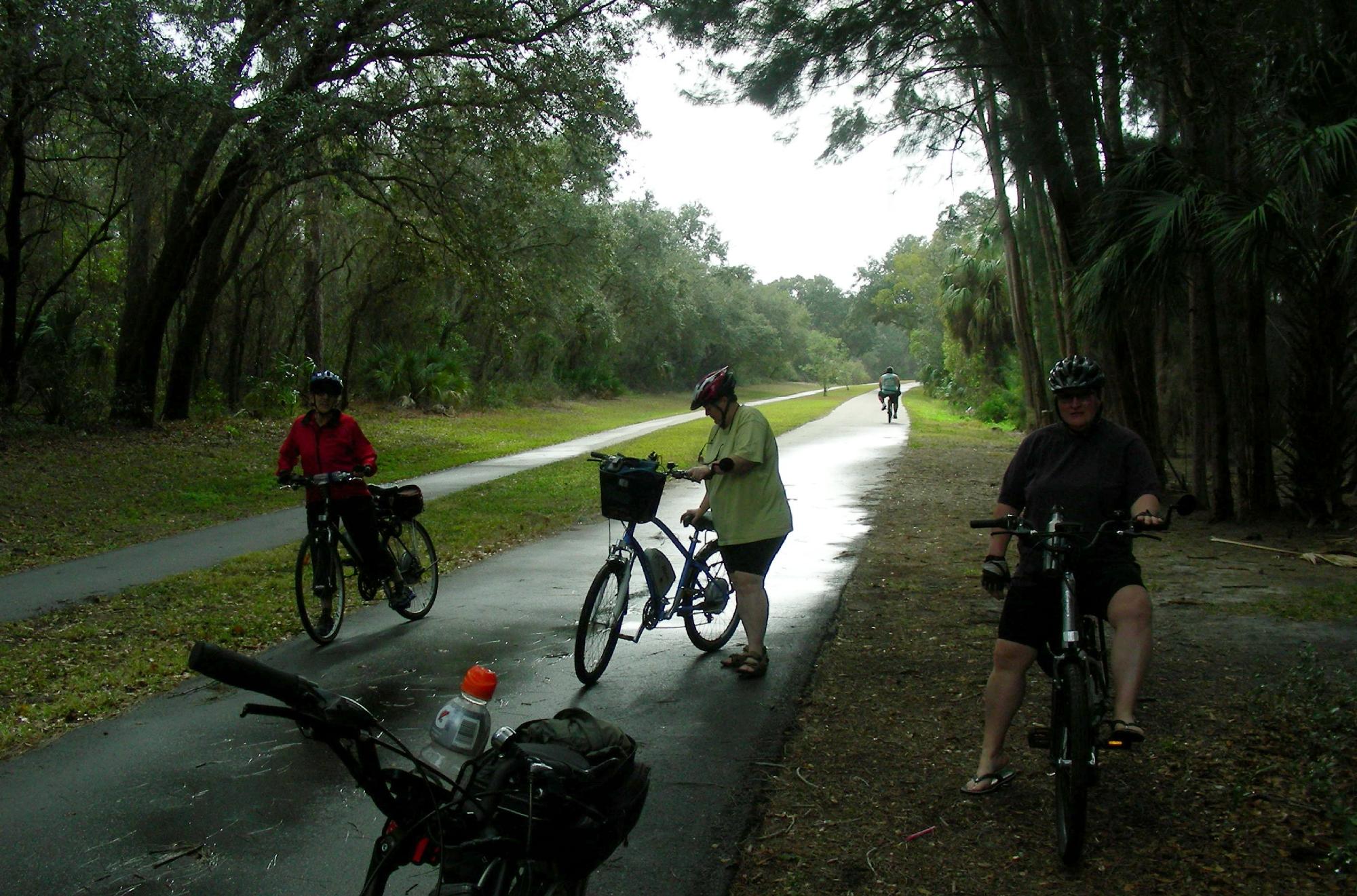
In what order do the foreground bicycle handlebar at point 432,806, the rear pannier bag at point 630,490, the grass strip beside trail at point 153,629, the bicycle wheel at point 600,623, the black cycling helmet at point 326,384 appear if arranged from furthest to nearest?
the black cycling helmet at point 326,384, the rear pannier bag at point 630,490, the bicycle wheel at point 600,623, the grass strip beside trail at point 153,629, the foreground bicycle handlebar at point 432,806

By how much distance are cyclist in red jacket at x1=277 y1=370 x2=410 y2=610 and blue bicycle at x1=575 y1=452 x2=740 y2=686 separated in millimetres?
1886

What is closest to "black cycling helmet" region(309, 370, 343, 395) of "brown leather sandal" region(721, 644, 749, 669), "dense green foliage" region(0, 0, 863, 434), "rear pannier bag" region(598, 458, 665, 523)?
"rear pannier bag" region(598, 458, 665, 523)

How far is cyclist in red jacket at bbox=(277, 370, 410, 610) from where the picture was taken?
25.5ft

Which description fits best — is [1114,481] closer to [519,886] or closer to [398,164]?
[519,886]

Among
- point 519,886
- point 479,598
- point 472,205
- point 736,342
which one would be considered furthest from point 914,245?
point 519,886

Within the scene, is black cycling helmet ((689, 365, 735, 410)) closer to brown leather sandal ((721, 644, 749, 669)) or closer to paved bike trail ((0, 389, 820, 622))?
brown leather sandal ((721, 644, 749, 669))

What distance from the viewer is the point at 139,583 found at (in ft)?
32.6

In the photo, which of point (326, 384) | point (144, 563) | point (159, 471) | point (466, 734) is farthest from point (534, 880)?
point (159, 471)

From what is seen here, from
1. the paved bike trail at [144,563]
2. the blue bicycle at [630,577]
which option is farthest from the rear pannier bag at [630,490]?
the paved bike trail at [144,563]

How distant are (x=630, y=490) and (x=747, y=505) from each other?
0.71 metres

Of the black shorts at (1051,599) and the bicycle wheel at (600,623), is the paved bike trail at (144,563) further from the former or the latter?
the black shorts at (1051,599)

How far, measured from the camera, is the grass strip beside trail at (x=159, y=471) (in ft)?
42.7

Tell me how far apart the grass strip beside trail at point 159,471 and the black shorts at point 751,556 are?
7.64 m

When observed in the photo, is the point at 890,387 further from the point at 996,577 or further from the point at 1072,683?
the point at 1072,683
